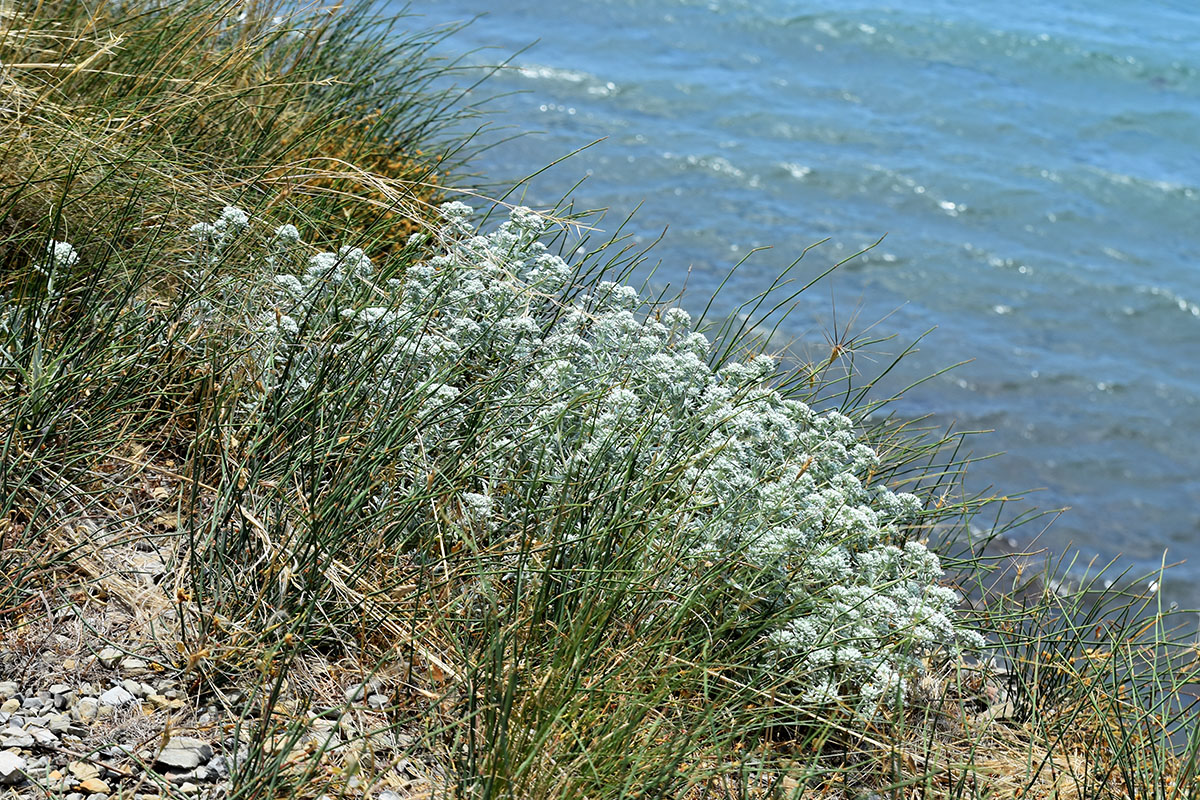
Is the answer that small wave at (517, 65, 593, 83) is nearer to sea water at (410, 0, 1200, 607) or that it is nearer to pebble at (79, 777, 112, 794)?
sea water at (410, 0, 1200, 607)

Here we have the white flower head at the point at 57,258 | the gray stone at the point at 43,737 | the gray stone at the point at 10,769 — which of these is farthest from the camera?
the white flower head at the point at 57,258

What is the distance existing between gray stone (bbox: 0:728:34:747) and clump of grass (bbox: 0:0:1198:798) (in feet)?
1.10

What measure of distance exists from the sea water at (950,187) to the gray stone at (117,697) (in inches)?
113

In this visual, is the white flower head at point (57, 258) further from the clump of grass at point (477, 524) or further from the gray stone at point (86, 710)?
the gray stone at point (86, 710)

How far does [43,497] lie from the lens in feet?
8.98

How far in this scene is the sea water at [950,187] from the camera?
22.8ft

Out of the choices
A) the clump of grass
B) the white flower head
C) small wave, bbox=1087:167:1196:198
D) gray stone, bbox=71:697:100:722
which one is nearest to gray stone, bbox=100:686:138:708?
gray stone, bbox=71:697:100:722

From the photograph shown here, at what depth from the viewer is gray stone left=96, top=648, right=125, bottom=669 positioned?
8.41 feet

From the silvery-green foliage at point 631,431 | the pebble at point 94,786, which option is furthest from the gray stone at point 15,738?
the silvery-green foliage at point 631,431

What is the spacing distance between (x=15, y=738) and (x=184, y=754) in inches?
12.9

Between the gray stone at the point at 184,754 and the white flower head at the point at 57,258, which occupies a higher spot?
the white flower head at the point at 57,258

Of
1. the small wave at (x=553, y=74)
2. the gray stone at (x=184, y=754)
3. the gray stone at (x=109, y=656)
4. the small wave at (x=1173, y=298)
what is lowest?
the small wave at (x=1173, y=298)

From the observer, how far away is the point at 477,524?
9.95ft

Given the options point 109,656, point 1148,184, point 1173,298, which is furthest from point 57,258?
point 1148,184
